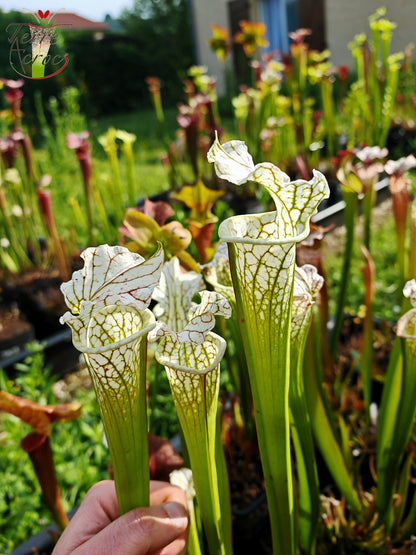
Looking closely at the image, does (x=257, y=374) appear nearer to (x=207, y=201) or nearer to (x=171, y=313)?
(x=171, y=313)

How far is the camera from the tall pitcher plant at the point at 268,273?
56 cm

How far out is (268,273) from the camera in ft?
1.92

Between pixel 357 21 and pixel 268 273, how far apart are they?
907 centimetres

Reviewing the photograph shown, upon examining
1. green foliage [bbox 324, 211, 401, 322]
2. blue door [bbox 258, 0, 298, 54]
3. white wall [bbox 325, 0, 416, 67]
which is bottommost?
green foliage [bbox 324, 211, 401, 322]

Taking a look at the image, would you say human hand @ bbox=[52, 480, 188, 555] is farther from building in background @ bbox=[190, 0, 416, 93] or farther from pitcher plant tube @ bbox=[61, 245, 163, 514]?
building in background @ bbox=[190, 0, 416, 93]

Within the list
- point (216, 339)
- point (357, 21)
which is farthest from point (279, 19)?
point (216, 339)

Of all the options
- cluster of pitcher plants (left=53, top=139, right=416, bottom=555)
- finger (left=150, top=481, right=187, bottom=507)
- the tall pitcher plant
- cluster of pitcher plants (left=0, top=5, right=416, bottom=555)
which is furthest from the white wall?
finger (left=150, top=481, right=187, bottom=507)

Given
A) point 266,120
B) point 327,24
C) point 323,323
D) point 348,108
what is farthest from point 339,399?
point 327,24

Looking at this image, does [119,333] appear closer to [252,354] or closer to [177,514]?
[252,354]

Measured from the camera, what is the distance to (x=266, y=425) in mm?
673

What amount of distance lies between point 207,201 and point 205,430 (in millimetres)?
666

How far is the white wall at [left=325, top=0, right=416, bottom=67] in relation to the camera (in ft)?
24.3

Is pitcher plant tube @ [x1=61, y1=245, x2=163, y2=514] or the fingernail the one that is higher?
pitcher plant tube @ [x1=61, y1=245, x2=163, y2=514]

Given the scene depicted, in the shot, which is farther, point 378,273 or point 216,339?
point 378,273
